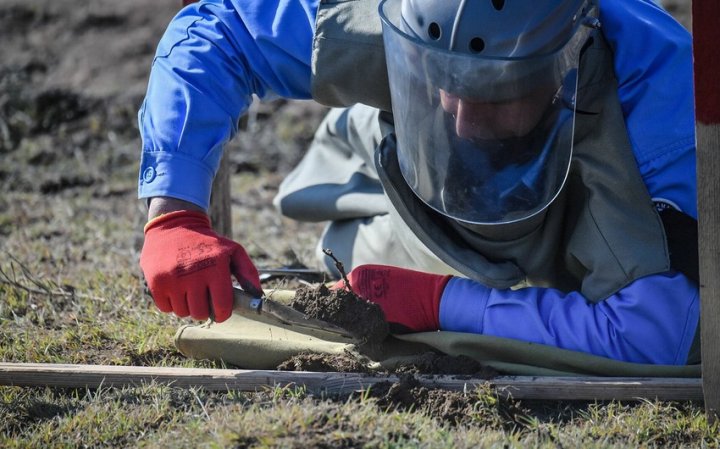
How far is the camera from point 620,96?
251cm

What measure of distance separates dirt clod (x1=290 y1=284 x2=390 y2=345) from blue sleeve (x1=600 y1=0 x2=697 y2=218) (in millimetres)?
799

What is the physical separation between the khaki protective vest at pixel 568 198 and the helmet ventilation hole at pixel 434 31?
9.2 inches

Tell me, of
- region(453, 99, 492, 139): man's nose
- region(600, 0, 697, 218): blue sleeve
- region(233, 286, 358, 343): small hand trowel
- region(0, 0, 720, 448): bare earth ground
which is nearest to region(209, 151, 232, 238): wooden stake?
region(0, 0, 720, 448): bare earth ground

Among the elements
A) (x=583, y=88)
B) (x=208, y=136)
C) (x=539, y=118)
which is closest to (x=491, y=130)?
(x=539, y=118)

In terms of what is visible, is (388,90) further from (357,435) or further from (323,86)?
(357,435)

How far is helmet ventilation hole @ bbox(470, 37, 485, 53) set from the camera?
229 centimetres

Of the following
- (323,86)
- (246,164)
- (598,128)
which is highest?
(323,86)

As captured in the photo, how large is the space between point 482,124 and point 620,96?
41 cm

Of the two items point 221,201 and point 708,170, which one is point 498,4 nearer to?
point 708,170

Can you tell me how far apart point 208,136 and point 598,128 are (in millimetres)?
1046

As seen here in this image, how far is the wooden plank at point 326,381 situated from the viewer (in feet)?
7.79

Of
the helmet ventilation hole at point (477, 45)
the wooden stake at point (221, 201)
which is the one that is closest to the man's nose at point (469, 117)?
the helmet ventilation hole at point (477, 45)

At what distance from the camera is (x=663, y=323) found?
2488 mm

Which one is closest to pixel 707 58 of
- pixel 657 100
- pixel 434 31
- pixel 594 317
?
pixel 657 100
